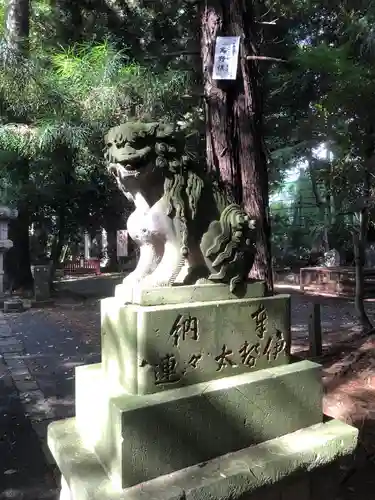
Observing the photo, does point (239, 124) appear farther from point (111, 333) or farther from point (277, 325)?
point (111, 333)

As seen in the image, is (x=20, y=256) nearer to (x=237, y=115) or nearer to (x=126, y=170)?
(x=237, y=115)

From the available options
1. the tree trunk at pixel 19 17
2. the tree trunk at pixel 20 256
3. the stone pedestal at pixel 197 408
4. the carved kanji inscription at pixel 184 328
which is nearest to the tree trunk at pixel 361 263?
Answer: the stone pedestal at pixel 197 408

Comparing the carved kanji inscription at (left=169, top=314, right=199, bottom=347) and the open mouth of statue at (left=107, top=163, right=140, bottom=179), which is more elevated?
the open mouth of statue at (left=107, top=163, right=140, bottom=179)

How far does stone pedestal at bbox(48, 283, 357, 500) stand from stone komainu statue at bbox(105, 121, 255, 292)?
11cm

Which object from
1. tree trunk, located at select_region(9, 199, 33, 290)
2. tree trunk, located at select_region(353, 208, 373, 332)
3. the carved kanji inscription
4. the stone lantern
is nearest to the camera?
the carved kanji inscription

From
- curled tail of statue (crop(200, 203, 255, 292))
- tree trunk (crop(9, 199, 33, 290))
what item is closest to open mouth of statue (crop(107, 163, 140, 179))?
curled tail of statue (crop(200, 203, 255, 292))

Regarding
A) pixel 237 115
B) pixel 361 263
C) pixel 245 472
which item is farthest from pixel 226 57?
pixel 361 263

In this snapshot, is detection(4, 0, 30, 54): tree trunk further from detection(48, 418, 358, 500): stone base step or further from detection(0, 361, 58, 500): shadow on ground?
detection(48, 418, 358, 500): stone base step

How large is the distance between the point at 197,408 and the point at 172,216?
0.82 meters

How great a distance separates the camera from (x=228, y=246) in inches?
78.1

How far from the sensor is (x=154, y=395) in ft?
5.80

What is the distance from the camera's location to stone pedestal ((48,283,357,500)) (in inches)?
66.5

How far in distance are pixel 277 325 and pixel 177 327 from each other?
582 millimetres

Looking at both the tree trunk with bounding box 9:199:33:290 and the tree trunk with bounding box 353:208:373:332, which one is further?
the tree trunk with bounding box 9:199:33:290
